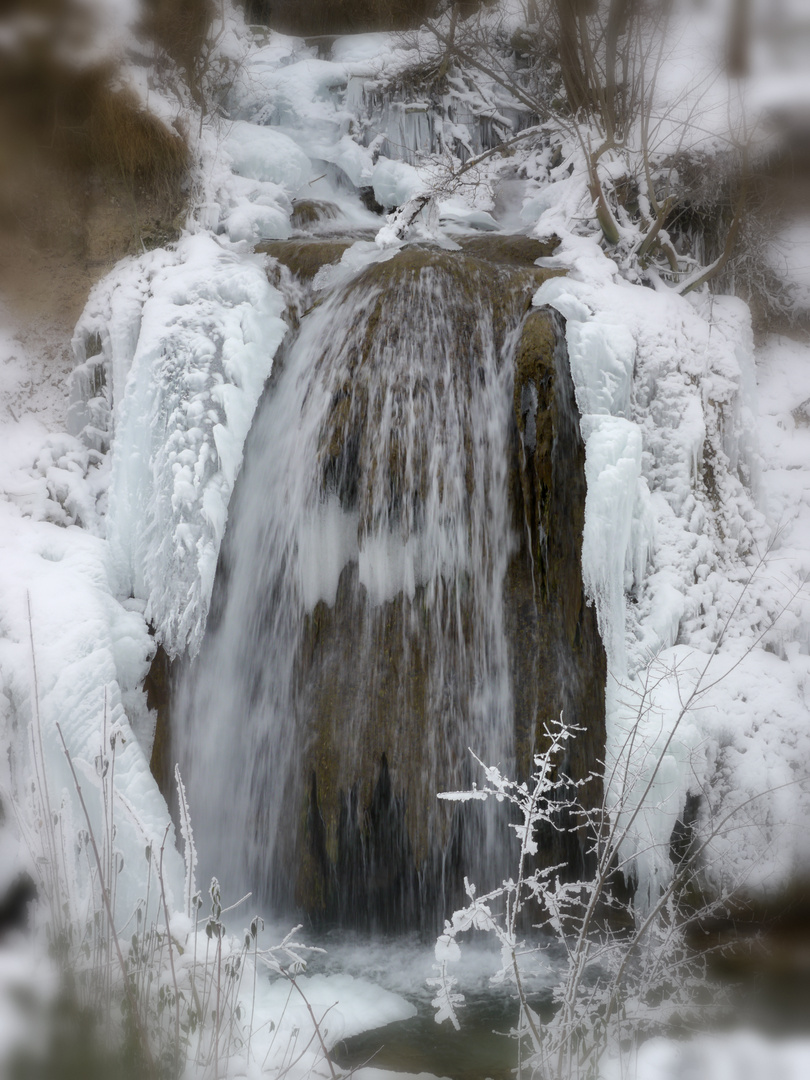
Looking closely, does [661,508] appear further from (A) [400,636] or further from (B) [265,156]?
(B) [265,156]

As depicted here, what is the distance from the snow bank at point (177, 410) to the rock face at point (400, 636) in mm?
263

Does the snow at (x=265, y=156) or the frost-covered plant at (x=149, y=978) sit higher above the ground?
the snow at (x=265, y=156)

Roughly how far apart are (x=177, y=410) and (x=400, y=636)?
1745mm

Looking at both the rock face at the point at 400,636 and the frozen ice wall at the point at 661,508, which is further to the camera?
the rock face at the point at 400,636

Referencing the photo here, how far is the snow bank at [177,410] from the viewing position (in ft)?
13.1

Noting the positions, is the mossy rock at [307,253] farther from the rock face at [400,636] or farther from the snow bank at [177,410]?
the rock face at [400,636]

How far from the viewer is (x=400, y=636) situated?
377cm

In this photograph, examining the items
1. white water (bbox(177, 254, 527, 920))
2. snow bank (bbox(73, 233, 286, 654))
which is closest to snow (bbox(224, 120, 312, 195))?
snow bank (bbox(73, 233, 286, 654))

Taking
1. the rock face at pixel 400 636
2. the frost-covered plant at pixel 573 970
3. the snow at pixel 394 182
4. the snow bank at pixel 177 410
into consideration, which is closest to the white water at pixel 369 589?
the rock face at pixel 400 636

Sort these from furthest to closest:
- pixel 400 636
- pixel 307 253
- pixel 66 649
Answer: pixel 307 253, pixel 400 636, pixel 66 649

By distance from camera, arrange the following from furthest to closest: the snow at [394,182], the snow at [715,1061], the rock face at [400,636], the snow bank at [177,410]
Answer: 1. the snow at [394,182]
2. the snow bank at [177,410]
3. the rock face at [400,636]
4. the snow at [715,1061]

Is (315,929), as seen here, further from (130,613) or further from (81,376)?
(81,376)

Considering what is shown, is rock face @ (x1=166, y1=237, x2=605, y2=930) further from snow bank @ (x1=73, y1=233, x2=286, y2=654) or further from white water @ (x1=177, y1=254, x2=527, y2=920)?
snow bank @ (x1=73, y1=233, x2=286, y2=654)

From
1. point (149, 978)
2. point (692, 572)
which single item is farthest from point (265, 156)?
point (149, 978)
